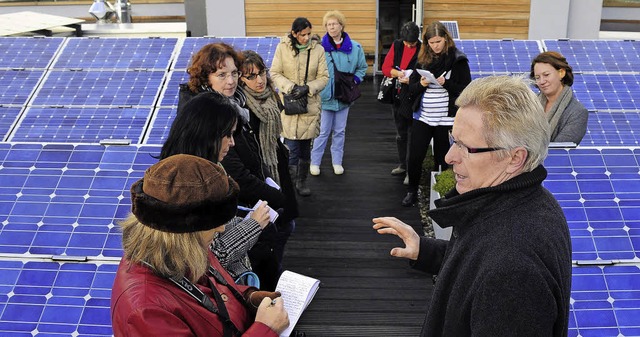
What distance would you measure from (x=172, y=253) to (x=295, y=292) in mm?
1229

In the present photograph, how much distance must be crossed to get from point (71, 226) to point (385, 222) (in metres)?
2.38

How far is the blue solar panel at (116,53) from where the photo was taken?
716 centimetres

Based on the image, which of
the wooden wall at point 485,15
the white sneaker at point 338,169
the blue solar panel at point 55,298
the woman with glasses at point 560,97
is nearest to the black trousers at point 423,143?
the white sneaker at point 338,169

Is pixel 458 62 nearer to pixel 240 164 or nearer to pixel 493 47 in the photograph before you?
pixel 493 47

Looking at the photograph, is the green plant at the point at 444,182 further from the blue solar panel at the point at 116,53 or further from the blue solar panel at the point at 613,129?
the blue solar panel at the point at 116,53

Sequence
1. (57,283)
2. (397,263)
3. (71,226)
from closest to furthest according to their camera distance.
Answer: (57,283) < (71,226) < (397,263)

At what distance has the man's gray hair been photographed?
2090mm

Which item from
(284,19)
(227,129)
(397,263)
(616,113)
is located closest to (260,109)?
(227,129)

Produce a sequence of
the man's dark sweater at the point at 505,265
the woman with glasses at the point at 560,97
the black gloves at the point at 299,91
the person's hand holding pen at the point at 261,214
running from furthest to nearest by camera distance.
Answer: the black gloves at the point at 299,91 → the woman with glasses at the point at 560,97 → the person's hand holding pen at the point at 261,214 → the man's dark sweater at the point at 505,265

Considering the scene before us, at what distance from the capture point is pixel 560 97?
4859 millimetres

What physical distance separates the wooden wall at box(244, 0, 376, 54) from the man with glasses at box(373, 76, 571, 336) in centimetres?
1015

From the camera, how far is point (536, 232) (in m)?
2.01

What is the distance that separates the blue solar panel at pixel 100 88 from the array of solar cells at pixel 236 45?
13.0 inches

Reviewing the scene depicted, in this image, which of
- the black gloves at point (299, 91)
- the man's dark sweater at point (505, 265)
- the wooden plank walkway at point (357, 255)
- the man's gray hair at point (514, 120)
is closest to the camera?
the man's dark sweater at point (505, 265)
